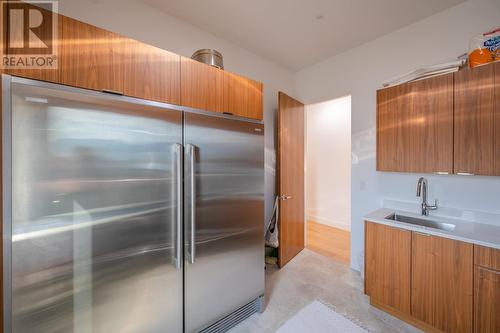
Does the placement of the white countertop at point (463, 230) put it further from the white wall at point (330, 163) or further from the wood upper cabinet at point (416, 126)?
the white wall at point (330, 163)

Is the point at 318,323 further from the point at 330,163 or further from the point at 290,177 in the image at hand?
the point at 330,163

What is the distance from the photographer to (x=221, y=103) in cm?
159

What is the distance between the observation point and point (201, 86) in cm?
148

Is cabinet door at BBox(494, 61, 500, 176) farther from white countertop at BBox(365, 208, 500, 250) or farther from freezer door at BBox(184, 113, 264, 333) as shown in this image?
freezer door at BBox(184, 113, 264, 333)

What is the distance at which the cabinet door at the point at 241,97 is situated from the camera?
5.37 feet

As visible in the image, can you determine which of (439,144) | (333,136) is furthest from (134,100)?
(333,136)

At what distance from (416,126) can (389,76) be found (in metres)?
0.80

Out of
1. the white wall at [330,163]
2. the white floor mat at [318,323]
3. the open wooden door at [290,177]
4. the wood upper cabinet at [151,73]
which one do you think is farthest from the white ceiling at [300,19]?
the white floor mat at [318,323]

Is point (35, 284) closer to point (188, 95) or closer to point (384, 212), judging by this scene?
point (188, 95)

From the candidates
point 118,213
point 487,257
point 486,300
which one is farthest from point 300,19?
point 486,300

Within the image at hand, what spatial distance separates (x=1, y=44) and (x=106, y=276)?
1.19 m

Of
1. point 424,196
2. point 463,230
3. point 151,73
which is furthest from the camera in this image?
point 424,196

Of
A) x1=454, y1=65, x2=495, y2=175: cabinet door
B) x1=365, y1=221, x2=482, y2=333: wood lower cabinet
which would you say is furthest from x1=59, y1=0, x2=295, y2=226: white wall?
x1=454, y1=65, x2=495, y2=175: cabinet door

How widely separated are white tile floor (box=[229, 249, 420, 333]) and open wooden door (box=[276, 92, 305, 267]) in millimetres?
254
